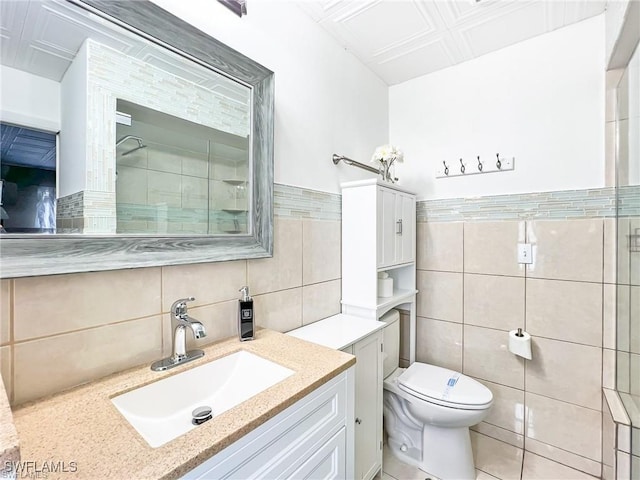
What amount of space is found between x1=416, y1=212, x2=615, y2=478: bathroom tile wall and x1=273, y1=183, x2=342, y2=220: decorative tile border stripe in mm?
761

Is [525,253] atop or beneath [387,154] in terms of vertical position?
beneath

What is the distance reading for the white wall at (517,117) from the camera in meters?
1.55

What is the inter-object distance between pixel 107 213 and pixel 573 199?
208 cm

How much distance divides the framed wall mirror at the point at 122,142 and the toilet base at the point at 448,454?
1338 millimetres

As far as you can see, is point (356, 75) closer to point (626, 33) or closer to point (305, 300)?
point (626, 33)

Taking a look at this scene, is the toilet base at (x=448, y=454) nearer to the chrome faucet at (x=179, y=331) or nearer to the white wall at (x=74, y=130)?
the chrome faucet at (x=179, y=331)

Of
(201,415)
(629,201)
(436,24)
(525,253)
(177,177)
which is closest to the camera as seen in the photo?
(201,415)

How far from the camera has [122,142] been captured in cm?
89

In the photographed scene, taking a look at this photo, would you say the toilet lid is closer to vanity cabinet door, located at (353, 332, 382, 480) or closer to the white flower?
vanity cabinet door, located at (353, 332, 382, 480)

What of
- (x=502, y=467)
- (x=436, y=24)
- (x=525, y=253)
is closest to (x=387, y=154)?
(x=436, y=24)

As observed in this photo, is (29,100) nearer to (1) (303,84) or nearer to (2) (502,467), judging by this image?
(1) (303,84)

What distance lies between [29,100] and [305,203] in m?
1.01

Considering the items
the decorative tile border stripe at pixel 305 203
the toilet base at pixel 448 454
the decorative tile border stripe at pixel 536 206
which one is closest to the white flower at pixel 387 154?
the decorative tile border stripe at pixel 305 203

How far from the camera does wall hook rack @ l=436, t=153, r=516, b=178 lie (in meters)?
1.76
